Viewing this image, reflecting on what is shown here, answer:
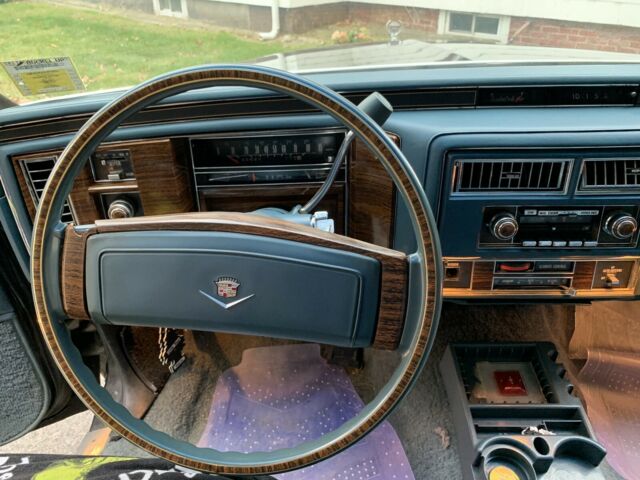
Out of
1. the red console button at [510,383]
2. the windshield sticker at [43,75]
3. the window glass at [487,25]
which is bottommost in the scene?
the red console button at [510,383]

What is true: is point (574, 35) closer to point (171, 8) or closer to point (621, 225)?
point (621, 225)

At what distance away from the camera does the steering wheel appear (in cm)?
102

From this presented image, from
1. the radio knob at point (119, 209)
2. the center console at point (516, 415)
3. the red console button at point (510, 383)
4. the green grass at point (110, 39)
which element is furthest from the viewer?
the red console button at point (510, 383)

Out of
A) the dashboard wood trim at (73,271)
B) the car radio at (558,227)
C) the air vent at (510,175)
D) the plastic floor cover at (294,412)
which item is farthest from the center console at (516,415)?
the dashboard wood trim at (73,271)

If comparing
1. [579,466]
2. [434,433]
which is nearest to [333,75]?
[434,433]

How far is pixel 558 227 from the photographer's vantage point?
155 cm

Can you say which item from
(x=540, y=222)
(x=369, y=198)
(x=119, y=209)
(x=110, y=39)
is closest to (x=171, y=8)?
(x=110, y=39)

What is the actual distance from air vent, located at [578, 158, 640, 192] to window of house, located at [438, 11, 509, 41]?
0.45m

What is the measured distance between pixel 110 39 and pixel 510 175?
108 centimetres

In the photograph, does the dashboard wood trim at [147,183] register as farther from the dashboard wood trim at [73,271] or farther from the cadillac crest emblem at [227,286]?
the cadillac crest emblem at [227,286]

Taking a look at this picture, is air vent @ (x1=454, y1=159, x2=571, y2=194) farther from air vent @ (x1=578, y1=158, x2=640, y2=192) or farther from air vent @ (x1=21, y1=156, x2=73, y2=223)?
air vent @ (x1=21, y1=156, x2=73, y2=223)

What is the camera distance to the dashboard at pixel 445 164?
1.43m

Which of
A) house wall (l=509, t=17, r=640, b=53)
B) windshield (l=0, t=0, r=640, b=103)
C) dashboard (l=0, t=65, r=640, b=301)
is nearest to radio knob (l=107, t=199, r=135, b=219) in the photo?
dashboard (l=0, t=65, r=640, b=301)

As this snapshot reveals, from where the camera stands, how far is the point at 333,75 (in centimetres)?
153
